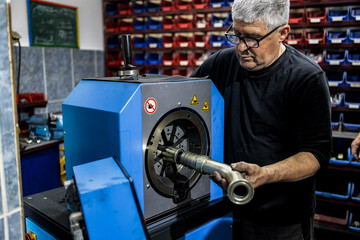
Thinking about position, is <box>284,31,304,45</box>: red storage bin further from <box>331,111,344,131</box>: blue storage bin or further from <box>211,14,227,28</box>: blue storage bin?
<box>331,111,344,131</box>: blue storage bin

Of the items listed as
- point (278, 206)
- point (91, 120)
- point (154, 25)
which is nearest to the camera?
point (91, 120)

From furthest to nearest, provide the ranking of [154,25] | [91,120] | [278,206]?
[154,25]
[278,206]
[91,120]

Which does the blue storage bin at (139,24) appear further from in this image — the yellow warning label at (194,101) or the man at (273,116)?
the yellow warning label at (194,101)

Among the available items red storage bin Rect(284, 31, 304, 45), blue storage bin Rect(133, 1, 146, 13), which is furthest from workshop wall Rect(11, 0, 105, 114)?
red storage bin Rect(284, 31, 304, 45)

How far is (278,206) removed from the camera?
1282mm

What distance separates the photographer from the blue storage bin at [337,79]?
10.00 feet

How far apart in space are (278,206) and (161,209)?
0.52 meters

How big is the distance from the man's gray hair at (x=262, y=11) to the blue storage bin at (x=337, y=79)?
7.20 feet

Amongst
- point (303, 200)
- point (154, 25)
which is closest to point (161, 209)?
point (303, 200)

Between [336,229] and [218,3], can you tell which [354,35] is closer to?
[218,3]

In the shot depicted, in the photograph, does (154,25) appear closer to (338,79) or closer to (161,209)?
(338,79)

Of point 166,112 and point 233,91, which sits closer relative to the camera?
point 166,112

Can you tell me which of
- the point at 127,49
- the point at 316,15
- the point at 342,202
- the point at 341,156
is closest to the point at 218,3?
the point at 316,15

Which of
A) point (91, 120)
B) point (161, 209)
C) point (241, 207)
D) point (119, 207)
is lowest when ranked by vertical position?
point (241, 207)
